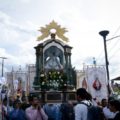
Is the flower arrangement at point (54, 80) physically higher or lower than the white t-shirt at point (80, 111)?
higher

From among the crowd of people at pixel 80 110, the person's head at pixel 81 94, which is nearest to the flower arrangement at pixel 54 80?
the crowd of people at pixel 80 110

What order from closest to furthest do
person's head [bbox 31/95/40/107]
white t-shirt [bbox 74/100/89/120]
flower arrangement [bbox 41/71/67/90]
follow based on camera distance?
1. white t-shirt [bbox 74/100/89/120]
2. person's head [bbox 31/95/40/107]
3. flower arrangement [bbox 41/71/67/90]

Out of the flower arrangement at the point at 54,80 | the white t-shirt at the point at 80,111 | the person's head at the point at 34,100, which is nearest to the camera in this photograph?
the white t-shirt at the point at 80,111

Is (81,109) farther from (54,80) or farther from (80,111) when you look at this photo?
(54,80)

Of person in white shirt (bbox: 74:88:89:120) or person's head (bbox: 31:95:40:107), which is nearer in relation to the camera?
person in white shirt (bbox: 74:88:89:120)

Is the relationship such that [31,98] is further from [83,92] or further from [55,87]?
[55,87]

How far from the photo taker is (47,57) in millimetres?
36469

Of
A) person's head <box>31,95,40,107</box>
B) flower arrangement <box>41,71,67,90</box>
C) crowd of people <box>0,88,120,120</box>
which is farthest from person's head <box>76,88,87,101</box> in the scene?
flower arrangement <box>41,71,67,90</box>

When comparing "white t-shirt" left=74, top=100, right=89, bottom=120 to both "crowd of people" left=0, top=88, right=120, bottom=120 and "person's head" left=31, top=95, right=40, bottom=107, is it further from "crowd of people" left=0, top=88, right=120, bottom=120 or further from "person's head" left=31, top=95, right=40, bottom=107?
"person's head" left=31, top=95, right=40, bottom=107

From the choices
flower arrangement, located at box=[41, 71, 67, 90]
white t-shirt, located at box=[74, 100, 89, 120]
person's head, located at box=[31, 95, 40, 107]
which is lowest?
white t-shirt, located at box=[74, 100, 89, 120]

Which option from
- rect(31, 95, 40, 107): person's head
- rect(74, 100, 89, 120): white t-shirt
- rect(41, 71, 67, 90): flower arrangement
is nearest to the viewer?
rect(74, 100, 89, 120): white t-shirt

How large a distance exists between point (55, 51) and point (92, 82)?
20.5m

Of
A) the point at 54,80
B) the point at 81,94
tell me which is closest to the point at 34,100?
the point at 81,94

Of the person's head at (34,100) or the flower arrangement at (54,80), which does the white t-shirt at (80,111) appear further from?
the flower arrangement at (54,80)
